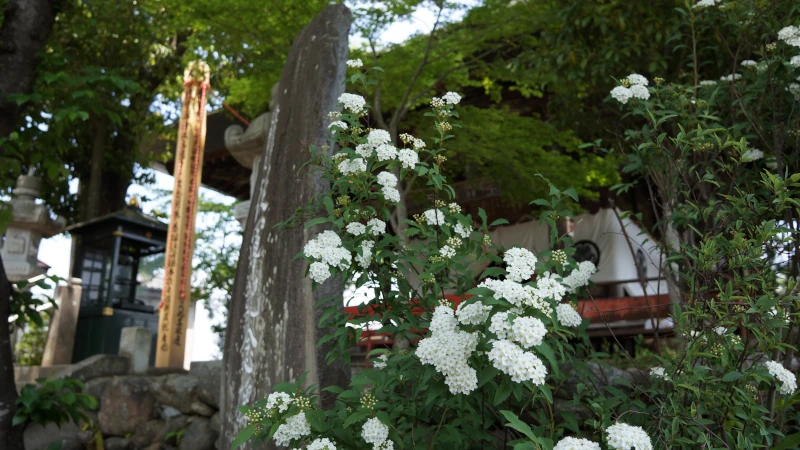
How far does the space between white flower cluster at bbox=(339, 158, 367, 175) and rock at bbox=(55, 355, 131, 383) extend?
6296 mm

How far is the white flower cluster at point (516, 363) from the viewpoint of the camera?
176cm

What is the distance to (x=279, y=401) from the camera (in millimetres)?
2342

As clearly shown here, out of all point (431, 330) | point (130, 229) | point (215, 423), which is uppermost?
point (130, 229)

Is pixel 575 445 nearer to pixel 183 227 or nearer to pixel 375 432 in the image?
pixel 375 432

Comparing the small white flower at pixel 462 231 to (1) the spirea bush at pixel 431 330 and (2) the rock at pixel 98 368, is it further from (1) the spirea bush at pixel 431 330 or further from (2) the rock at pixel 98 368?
(2) the rock at pixel 98 368

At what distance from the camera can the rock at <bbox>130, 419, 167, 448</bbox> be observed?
7.08 meters

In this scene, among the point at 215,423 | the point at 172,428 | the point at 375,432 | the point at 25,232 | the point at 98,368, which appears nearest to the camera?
the point at 375,432

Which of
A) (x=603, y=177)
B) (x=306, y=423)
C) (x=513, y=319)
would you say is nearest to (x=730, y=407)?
(x=513, y=319)

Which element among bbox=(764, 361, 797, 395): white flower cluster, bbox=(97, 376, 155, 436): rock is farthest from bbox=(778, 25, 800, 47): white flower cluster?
bbox=(97, 376, 155, 436): rock

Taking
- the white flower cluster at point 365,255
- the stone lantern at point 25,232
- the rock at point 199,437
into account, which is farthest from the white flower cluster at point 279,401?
the stone lantern at point 25,232

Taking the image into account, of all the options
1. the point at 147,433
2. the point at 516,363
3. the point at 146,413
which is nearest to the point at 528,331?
the point at 516,363

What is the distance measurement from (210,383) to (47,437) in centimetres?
188

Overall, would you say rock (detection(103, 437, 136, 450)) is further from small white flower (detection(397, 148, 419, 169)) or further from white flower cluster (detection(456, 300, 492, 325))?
white flower cluster (detection(456, 300, 492, 325))

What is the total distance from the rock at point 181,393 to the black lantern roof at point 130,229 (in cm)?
443
